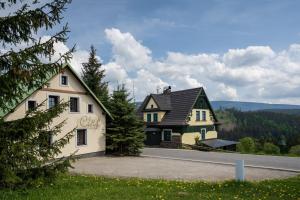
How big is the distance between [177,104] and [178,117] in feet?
9.18

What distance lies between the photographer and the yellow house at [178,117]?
4303cm

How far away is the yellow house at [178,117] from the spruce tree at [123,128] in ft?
42.3

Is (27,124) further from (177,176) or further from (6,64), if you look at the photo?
(177,176)

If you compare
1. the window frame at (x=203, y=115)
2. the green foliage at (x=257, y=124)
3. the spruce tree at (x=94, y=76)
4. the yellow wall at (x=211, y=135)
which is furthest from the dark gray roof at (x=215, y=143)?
the green foliage at (x=257, y=124)

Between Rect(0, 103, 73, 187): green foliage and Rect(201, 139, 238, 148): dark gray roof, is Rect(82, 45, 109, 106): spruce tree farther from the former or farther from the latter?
Rect(0, 103, 73, 187): green foliage

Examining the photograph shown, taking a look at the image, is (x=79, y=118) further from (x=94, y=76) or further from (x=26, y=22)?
(x=26, y=22)

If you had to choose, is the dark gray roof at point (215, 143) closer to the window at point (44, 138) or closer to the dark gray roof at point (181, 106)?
the dark gray roof at point (181, 106)

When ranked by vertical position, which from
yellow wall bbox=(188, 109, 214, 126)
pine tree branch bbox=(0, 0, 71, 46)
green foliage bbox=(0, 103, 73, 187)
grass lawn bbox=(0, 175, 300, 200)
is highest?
pine tree branch bbox=(0, 0, 71, 46)

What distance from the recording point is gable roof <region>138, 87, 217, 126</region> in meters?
43.3

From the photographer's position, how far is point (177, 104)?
45.8 m

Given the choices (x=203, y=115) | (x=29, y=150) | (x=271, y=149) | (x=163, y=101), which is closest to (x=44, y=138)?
(x=29, y=150)

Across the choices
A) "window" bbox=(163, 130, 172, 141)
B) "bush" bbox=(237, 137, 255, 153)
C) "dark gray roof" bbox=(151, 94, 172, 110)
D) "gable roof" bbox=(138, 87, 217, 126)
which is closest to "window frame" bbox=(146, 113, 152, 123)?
"gable roof" bbox=(138, 87, 217, 126)

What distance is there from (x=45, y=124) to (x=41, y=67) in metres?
1.89

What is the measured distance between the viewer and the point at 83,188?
12594mm
